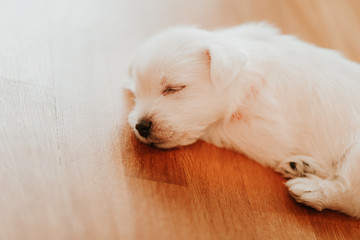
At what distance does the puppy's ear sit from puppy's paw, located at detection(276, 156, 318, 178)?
50 cm

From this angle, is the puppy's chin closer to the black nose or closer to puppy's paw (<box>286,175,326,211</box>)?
the black nose

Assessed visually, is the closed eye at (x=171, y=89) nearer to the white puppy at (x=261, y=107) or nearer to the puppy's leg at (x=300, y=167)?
the white puppy at (x=261, y=107)

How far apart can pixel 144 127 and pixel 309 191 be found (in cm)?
84

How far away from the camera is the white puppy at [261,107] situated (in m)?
1.79

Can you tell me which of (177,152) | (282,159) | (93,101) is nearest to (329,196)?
(282,159)

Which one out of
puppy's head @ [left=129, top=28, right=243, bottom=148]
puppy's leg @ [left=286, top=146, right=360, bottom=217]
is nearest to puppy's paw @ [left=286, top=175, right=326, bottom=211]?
puppy's leg @ [left=286, top=146, right=360, bottom=217]

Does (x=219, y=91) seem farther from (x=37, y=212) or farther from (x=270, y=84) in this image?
(x=37, y=212)

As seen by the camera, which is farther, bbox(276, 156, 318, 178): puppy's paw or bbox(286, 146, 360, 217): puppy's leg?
bbox(276, 156, 318, 178): puppy's paw

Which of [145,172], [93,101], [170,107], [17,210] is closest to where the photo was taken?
[17,210]

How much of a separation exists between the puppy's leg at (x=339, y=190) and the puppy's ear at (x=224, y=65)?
612 mm

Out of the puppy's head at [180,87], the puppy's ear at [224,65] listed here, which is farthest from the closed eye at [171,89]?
the puppy's ear at [224,65]

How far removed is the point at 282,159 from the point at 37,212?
Answer: 1180 mm

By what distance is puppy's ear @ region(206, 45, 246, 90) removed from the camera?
1.77 m

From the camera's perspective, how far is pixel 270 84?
1.91m
